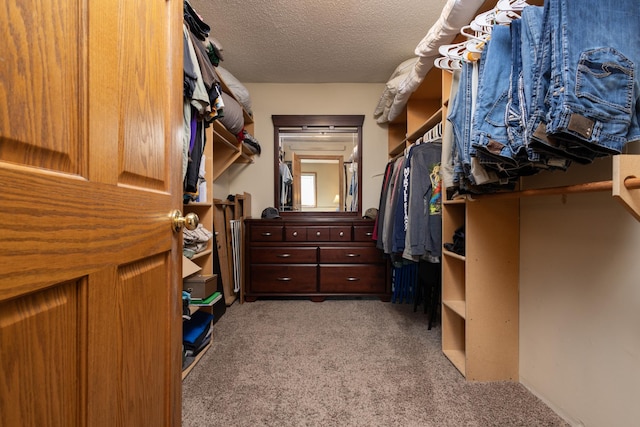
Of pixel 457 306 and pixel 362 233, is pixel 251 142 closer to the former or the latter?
pixel 362 233

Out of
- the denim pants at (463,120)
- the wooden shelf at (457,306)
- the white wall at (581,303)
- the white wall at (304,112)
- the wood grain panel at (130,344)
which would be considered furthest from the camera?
the white wall at (304,112)

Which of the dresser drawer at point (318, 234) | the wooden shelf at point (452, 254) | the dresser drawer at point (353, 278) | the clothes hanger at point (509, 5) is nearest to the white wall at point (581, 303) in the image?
the wooden shelf at point (452, 254)

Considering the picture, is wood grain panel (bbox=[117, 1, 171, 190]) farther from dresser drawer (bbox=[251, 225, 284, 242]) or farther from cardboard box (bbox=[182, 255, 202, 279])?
dresser drawer (bbox=[251, 225, 284, 242])

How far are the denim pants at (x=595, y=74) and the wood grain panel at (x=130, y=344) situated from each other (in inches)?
42.0

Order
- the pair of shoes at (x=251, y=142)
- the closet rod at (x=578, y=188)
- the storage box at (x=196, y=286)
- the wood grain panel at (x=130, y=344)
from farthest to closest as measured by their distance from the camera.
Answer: the pair of shoes at (x=251, y=142) < the storage box at (x=196, y=286) < the closet rod at (x=578, y=188) < the wood grain panel at (x=130, y=344)

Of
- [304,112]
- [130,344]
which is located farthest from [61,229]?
[304,112]

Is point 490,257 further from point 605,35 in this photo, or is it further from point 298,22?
point 298,22

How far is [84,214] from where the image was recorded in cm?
46

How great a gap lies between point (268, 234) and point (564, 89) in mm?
2322

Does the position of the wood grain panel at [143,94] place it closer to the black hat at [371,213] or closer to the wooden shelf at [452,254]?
the wooden shelf at [452,254]

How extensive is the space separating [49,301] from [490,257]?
164 cm

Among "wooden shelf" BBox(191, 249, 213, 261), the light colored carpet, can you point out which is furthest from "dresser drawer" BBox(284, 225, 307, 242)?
"wooden shelf" BBox(191, 249, 213, 261)

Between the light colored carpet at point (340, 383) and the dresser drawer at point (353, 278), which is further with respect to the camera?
the dresser drawer at point (353, 278)

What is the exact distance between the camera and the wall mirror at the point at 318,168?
123 inches
